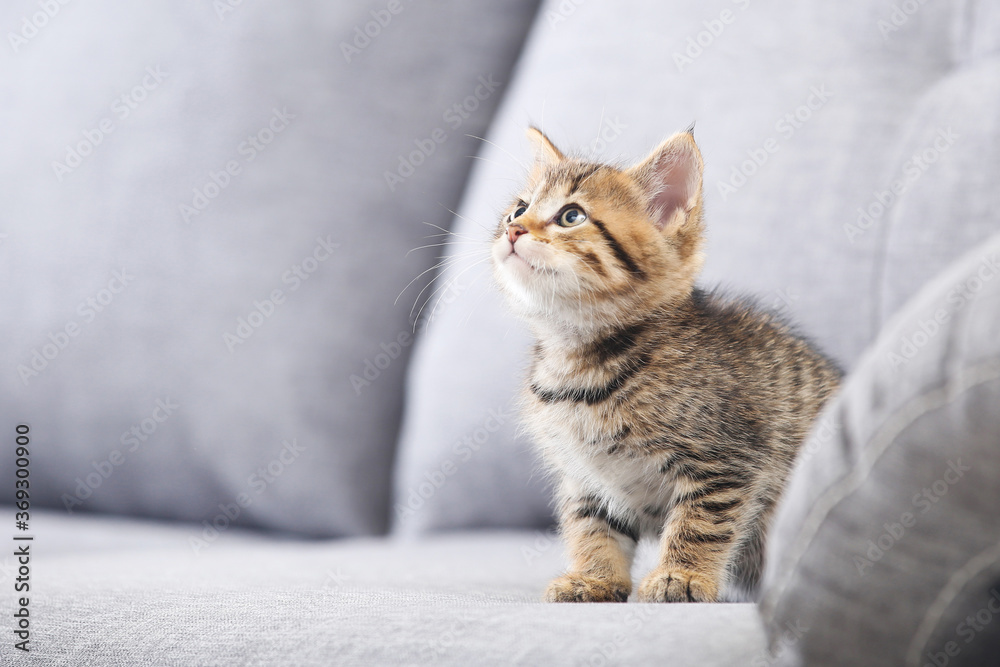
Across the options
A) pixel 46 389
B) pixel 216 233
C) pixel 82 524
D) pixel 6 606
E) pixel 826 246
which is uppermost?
pixel 826 246

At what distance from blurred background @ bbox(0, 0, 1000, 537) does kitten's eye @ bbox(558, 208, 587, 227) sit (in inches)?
6.4

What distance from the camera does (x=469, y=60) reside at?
1.60 metres

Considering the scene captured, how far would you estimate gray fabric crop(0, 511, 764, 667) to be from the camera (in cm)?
54

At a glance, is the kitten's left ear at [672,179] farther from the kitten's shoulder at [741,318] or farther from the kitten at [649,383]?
the kitten's shoulder at [741,318]

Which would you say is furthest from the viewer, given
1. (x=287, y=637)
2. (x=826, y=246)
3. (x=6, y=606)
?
(x=826, y=246)

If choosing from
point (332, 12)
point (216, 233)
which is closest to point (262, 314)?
point (216, 233)

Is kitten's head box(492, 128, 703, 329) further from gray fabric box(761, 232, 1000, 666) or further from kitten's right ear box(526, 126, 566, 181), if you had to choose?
gray fabric box(761, 232, 1000, 666)

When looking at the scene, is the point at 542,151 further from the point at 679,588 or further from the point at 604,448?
the point at 679,588

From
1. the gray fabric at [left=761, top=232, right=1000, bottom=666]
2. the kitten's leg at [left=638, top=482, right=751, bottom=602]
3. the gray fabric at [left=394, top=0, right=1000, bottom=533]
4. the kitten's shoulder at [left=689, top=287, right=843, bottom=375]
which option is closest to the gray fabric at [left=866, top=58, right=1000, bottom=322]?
the gray fabric at [left=394, top=0, right=1000, bottom=533]

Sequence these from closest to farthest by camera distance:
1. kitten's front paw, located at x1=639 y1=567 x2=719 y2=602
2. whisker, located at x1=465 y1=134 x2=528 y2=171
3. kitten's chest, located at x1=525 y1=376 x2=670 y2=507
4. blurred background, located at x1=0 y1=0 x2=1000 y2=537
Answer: kitten's front paw, located at x1=639 y1=567 x2=719 y2=602, kitten's chest, located at x1=525 y1=376 x2=670 y2=507, blurred background, located at x1=0 y1=0 x2=1000 y2=537, whisker, located at x1=465 y1=134 x2=528 y2=171

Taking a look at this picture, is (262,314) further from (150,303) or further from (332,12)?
(332,12)

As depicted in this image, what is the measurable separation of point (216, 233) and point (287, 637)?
1.02 meters

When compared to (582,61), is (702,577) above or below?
below

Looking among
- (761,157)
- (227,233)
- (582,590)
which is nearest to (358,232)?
(227,233)
